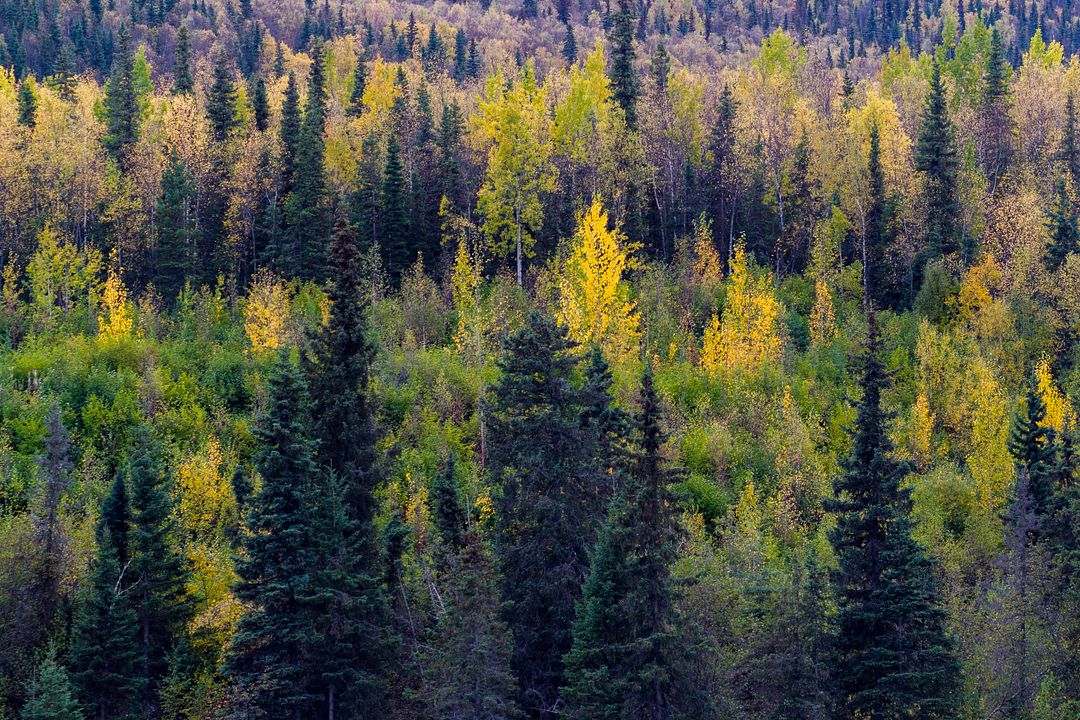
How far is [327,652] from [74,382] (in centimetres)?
2591

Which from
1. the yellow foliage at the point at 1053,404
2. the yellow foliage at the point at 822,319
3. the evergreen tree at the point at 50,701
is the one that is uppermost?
the evergreen tree at the point at 50,701

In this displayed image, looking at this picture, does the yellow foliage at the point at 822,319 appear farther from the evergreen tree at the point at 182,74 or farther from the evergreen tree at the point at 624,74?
the evergreen tree at the point at 182,74

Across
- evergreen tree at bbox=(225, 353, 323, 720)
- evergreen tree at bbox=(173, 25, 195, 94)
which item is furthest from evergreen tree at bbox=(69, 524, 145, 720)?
evergreen tree at bbox=(173, 25, 195, 94)

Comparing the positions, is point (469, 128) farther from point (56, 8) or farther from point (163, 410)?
point (56, 8)

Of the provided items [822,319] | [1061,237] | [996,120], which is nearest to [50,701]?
[822,319]

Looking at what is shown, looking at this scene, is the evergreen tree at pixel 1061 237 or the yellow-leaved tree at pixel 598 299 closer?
the yellow-leaved tree at pixel 598 299

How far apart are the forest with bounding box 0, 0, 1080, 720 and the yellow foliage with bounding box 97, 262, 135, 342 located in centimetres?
19

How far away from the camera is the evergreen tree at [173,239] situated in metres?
59.9

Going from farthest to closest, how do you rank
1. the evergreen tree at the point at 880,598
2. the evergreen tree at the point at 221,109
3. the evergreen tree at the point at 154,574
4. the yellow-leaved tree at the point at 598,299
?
the evergreen tree at the point at 221,109 → the yellow-leaved tree at the point at 598,299 → the evergreen tree at the point at 154,574 → the evergreen tree at the point at 880,598

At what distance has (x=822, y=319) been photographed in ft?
194

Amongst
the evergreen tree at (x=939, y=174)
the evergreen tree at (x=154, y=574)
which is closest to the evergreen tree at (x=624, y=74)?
the evergreen tree at (x=939, y=174)

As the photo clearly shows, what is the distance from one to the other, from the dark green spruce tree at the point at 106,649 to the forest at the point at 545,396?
0.12 metres

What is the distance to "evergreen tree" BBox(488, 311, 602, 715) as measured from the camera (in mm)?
29344

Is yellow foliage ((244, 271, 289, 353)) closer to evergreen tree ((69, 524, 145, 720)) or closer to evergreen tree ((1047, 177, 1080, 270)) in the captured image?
evergreen tree ((69, 524, 145, 720))
